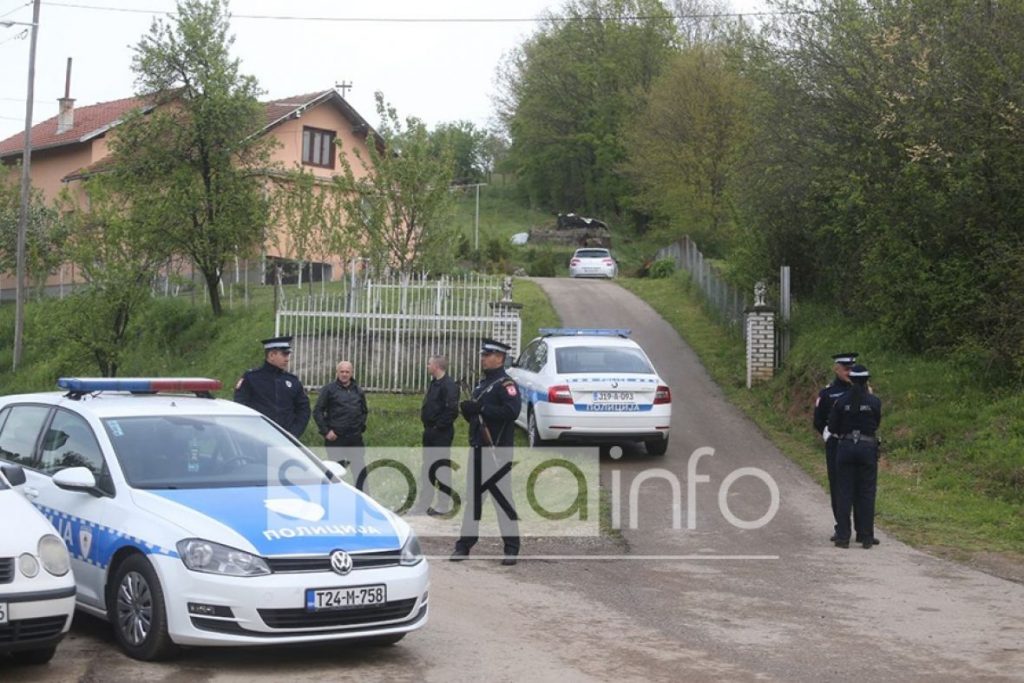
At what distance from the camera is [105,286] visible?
2389cm

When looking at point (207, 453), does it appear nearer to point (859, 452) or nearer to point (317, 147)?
point (859, 452)

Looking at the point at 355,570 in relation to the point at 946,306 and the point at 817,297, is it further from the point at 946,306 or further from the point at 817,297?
the point at 817,297

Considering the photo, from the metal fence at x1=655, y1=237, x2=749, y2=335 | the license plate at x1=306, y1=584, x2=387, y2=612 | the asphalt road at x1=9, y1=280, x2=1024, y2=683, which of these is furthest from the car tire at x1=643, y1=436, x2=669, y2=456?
the license plate at x1=306, y1=584, x2=387, y2=612

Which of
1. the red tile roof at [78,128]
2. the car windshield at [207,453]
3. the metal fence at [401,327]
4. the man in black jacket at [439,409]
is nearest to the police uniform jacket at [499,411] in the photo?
the man in black jacket at [439,409]

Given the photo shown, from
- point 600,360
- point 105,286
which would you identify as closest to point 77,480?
point 600,360

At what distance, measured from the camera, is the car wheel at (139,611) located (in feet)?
24.0

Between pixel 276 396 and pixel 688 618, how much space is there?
4965 millimetres

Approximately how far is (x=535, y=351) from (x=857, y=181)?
5.76 m

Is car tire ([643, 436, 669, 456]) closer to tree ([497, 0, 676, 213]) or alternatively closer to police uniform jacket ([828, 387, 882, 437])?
police uniform jacket ([828, 387, 882, 437])

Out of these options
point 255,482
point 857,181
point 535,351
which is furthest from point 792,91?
point 255,482

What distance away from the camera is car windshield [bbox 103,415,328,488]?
27.0 ft

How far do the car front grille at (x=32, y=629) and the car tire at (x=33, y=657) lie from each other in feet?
0.99

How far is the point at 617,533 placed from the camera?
500 inches

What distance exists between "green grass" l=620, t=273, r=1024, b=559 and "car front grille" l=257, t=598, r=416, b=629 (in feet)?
21.2
